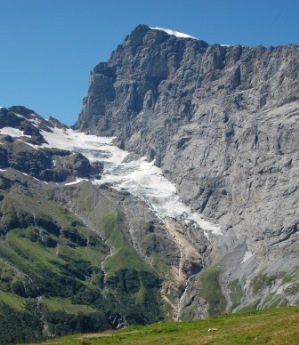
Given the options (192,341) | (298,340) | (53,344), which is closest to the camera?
(298,340)

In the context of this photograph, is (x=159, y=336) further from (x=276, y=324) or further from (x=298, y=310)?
(x=298, y=310)

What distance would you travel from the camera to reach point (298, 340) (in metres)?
44.7

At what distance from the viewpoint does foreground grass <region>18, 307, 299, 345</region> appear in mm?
46844

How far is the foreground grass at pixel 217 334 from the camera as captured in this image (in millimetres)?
46844

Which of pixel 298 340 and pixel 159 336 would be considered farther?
pixel 159 336

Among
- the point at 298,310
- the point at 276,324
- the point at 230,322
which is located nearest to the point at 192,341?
the point at 276,324

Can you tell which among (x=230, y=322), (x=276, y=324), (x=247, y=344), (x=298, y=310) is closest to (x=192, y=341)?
(x=247, y=344)

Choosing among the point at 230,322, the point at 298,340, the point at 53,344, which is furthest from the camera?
the point at 230,322

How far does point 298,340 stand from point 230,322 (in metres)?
15.6

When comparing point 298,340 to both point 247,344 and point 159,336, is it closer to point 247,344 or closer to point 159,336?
point 247,344

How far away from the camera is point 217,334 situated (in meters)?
50.8

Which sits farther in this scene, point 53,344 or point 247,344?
point 53,344

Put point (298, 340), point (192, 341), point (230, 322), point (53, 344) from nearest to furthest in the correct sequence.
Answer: point (298, 340) → point (192, 341) → point (53, 344) → point (230, 322)

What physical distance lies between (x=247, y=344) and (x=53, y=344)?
18768 millimetres
